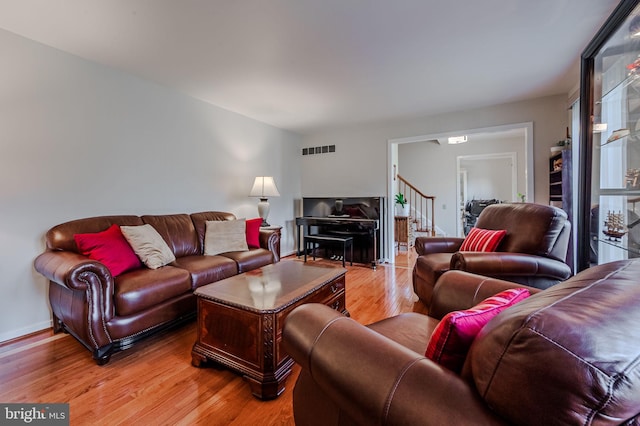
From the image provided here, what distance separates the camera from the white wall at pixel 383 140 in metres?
3.61

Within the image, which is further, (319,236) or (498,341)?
(319,236)

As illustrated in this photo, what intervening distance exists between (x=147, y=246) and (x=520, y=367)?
2.65 m

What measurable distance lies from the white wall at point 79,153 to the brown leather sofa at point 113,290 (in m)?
0.23

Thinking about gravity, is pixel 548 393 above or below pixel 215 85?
below

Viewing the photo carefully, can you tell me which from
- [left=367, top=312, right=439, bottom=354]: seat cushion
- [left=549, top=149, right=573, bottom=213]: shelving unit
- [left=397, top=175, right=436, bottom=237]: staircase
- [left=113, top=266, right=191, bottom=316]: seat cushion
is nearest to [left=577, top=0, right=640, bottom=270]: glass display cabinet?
[left=549, top=149, right=573, bottom=213]: shelving unit

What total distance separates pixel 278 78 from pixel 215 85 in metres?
0.76

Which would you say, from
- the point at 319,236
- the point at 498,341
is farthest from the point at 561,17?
the point at 319,236

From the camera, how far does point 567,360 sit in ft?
1.51

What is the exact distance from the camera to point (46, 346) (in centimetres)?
207

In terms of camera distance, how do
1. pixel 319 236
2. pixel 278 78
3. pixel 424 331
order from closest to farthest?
pixel 424 331 → pixel 278 78 → pixel 319 236

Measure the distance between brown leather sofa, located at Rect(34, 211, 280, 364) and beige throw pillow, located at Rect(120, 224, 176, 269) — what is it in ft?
0.22

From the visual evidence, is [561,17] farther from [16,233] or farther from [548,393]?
[16,233]

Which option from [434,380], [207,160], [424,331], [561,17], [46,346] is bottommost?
[46,346]

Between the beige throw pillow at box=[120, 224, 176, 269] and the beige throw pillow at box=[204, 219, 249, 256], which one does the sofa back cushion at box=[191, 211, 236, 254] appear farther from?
the beige throw pillow at box=[120, 224, 176, 269]
